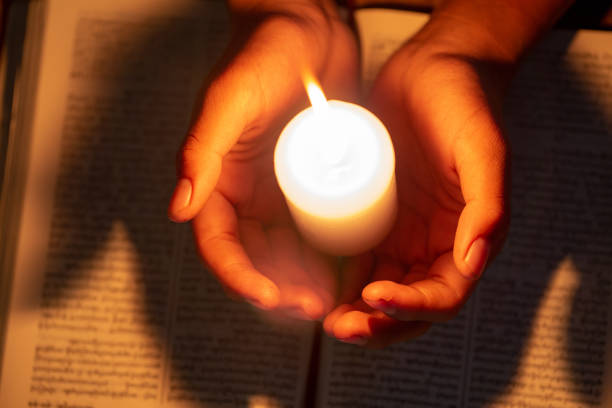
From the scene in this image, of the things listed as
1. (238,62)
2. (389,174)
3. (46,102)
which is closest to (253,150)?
(238,62)

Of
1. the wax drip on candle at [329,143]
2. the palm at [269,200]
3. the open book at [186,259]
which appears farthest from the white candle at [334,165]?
the open book at [186,259]

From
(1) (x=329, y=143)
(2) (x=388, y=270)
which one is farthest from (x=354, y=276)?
(1) (x=329, y=143)

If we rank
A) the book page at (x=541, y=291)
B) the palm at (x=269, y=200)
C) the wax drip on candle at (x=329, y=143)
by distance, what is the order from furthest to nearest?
1. the book page at (x=541, y=291)
2. the palm at (x=269, y=200)
3. the wax drip on candle at (x=329, y=143)

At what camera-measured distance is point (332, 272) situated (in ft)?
A: 2.15

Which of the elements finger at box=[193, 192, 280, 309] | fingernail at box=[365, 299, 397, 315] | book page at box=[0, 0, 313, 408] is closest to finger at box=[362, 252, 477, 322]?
fingernail at box=[365, 299, 397, 315]

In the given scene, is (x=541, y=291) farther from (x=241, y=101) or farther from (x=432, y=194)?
(x=241, y=101)

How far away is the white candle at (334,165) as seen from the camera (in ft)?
1.47

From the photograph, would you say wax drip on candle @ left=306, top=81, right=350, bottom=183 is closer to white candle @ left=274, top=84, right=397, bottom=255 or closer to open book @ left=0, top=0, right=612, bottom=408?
white candle @ left=274, top=84, right=397, bottom=255

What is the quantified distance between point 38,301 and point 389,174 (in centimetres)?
56

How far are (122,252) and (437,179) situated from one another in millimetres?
458

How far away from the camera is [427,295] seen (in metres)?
0.50

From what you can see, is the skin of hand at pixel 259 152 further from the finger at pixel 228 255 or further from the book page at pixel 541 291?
the book page at pixel 541 291

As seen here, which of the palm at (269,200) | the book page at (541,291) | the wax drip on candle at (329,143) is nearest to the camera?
the wax drip on candle at (329,143)

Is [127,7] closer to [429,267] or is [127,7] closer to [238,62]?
[238,62]
